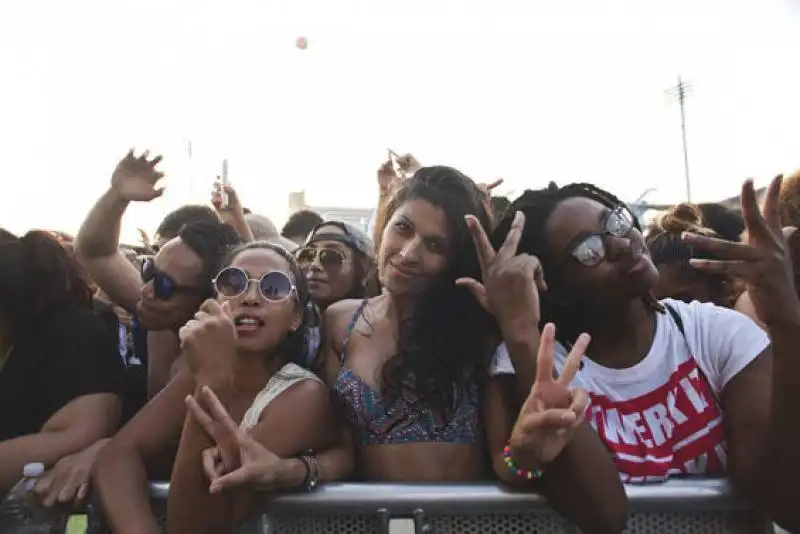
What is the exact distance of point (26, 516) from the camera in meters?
1.80

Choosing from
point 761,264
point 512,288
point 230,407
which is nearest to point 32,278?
point 230,407

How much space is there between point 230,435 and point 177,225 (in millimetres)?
1996

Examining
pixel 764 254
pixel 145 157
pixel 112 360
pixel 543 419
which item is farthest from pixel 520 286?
pixel 145 157

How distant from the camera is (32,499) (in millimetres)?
1837

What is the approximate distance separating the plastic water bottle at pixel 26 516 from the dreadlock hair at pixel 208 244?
878 mm

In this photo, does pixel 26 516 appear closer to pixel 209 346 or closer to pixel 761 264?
pixel 209 346

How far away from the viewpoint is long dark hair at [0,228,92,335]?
233 cm

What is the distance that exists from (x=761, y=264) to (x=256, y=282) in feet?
4.48

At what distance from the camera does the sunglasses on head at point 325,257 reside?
319 centimetres

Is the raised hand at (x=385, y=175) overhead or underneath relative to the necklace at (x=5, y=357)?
overhead

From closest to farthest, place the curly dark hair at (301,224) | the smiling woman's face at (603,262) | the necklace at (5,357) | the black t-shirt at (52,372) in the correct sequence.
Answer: the smiling woman's face at (603,262) → the black t-shirt at (52,372) → the necklace at (5,357) → the curly dark hair at (301,224)

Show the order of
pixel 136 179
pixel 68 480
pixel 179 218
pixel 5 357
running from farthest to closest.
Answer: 1. pixel 179 218
2. pixel 136 179
3. pixel 5 357
4. pixel 68 480

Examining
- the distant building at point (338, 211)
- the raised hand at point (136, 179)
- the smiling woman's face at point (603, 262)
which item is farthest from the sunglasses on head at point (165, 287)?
the distant building at point (338, 211)

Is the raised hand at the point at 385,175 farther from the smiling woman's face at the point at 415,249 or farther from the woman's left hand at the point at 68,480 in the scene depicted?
the woman's left hand at the point at 68,480
